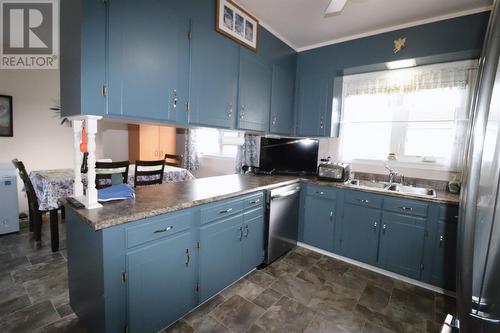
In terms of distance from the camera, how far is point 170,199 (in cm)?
166

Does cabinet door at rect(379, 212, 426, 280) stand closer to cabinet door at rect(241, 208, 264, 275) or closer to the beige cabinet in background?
cabinet door at rect(241, 208, 264, 275)

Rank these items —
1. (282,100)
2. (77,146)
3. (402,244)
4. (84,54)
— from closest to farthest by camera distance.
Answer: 1. (84,54)
2. (77,146)
3. (402,244)
4. (282,100)

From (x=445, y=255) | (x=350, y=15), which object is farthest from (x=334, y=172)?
(x=350, y=15)

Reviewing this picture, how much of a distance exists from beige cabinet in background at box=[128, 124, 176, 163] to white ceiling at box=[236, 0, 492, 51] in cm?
342

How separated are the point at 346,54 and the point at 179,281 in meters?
A: 2.99

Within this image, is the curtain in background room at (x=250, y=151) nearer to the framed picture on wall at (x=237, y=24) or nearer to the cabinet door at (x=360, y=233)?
the framed picture on wall at (x=237, y=24)

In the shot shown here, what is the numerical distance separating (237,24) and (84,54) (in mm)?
1495

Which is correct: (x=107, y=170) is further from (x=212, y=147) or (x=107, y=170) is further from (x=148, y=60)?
(x=212, y=147)

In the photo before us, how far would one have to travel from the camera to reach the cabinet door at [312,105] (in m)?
3.07

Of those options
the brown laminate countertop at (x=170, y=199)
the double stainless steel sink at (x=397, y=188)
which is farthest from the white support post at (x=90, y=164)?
the double stainless steel sink at (x=397, y=188)

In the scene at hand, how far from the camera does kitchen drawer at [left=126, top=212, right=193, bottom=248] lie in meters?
1.33

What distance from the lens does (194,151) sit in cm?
512

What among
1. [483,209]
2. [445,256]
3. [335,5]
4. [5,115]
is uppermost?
[335,5]

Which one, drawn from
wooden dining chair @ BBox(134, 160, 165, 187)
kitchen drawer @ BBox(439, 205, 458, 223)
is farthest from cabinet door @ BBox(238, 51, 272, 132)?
kitchen drawer @ BBox(439, 205, 458, 223)
